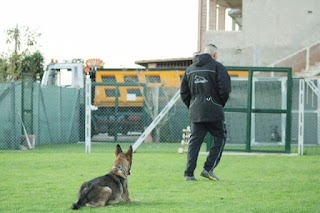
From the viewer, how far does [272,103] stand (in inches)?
911

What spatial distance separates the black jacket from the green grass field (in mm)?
1088

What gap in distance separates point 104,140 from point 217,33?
330 inches

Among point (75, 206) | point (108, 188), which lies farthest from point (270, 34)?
point (75, 206)

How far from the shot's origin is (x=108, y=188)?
1062 cm

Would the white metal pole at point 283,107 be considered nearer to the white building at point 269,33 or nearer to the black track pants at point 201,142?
the black track pants at point 201,142

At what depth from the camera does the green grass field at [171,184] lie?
1080 centimetres

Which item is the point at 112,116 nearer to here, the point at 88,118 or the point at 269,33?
the point at 88,118

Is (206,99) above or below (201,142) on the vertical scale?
above

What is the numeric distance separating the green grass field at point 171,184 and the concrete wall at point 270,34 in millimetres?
15202

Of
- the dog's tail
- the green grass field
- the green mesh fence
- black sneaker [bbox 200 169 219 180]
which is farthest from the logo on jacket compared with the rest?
the green mesh fence

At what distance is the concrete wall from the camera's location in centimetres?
3647

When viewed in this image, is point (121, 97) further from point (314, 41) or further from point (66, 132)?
point (314, 41)

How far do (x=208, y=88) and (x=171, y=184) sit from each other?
1.62m

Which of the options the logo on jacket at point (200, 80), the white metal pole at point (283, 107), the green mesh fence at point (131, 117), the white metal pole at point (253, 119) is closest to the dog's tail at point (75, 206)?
the logo on jacket at point (200, 80)
